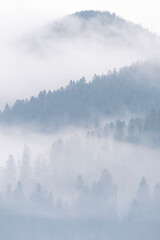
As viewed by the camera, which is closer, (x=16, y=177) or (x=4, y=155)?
(x=16, y=177)

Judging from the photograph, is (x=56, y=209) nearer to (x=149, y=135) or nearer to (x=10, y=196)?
(x=10, y=196)

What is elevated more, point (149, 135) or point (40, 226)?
point (149, 135)

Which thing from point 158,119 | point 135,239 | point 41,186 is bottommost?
point 135,239

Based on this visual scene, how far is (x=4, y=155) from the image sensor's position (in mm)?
197250

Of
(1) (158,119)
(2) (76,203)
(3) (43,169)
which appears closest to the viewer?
(2) (76,203)

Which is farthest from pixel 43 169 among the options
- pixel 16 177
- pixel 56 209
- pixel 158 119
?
pixel 158 119

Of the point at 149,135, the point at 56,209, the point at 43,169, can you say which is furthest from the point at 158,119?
the point at 56,209

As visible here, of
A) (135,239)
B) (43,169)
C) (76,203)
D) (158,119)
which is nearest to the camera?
(135,239)

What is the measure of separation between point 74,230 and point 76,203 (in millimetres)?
6365

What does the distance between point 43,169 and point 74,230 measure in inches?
1013

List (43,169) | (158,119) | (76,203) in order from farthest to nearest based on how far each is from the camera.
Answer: (158,119), (43,169), (76,203)

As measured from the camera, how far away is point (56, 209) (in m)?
159

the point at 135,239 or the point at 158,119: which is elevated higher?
the point at 158,119

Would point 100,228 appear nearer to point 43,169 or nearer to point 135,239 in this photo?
point 135,239
